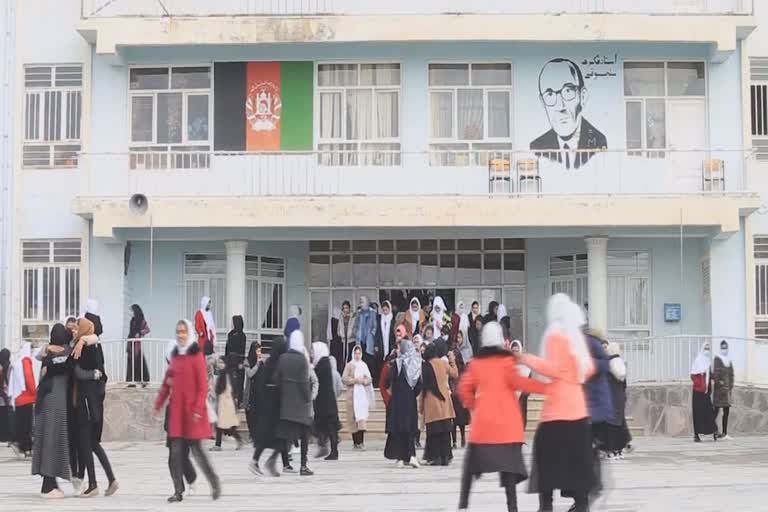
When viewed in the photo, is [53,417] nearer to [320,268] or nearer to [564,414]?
[564,414]

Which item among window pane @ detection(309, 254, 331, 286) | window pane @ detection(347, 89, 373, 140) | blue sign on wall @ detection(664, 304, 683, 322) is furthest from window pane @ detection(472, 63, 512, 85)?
blue sign on wall @ detection(664, 304, 683, 322)

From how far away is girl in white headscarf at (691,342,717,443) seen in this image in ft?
80.9

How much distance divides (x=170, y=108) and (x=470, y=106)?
5957 mm

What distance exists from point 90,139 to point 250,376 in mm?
7180

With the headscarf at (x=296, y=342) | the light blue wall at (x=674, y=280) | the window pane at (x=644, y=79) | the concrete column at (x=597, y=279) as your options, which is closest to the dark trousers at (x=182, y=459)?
the headscarf at (x=296, y=342)

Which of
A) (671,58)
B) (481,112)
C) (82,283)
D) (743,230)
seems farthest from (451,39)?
(82,283)

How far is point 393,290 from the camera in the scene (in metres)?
29.7

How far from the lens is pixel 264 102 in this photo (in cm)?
2850

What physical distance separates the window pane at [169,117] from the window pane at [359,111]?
133 inches

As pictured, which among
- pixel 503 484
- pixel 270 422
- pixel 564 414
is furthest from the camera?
pixel 270 422

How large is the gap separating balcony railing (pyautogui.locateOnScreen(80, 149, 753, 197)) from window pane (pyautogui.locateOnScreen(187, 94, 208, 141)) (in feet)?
2.47

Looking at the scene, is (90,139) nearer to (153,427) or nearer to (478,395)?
(153,427)

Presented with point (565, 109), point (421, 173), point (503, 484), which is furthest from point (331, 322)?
point (503, 484)

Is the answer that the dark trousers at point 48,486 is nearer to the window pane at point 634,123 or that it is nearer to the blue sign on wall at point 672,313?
the blue sign on wall at point 672,313
